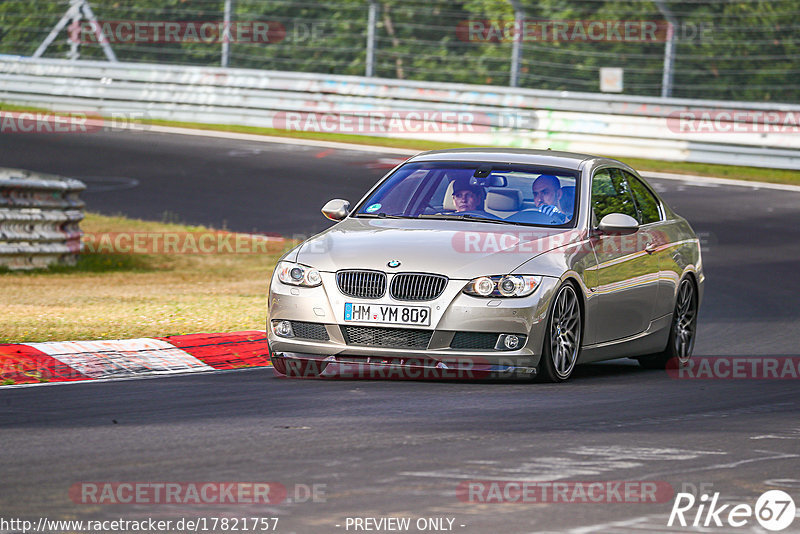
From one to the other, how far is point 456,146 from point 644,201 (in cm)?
1701

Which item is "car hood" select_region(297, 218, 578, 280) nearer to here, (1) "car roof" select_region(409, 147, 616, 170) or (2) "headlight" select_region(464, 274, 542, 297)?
(2) "headlight" select_region(464, 274, 542, 297)

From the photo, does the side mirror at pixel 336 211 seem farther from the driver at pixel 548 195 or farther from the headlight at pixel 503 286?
the headlight at pixel 503 286

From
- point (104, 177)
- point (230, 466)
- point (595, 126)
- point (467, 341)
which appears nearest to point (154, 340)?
point (467, 341)

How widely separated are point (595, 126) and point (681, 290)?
1579 cm

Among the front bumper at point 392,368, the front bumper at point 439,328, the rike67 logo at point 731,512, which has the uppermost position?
the front bumper at point 439,328

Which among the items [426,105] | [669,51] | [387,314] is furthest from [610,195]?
[426,105]

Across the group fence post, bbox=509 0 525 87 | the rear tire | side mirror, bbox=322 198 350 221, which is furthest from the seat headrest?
fence post, bbox=509 0 525 87

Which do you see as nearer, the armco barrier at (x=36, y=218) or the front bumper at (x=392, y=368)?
the front bumper at (x=392, y=368)

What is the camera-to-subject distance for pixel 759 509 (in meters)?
6.17

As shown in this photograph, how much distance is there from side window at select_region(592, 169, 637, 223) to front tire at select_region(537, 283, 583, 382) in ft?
3.05

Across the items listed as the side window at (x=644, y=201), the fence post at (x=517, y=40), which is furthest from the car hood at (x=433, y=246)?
the fence post at (x=517, y=40)

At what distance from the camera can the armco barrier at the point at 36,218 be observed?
16.7 meters

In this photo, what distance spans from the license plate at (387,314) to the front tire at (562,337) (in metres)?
0.81

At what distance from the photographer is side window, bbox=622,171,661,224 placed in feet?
37.2
